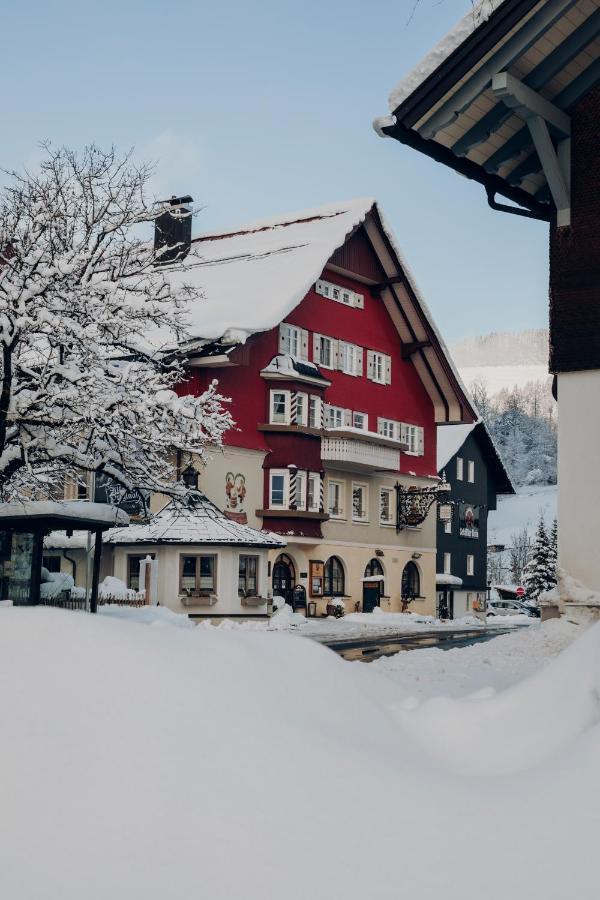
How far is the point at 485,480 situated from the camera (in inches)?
2387

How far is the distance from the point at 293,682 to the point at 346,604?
3837 centimetres

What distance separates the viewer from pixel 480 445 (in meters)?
59.9

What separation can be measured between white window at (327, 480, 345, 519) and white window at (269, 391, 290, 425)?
425 cm

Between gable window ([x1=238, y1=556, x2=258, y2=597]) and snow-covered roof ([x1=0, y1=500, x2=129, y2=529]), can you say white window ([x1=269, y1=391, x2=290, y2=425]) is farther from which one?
snow-covered roof ([x1=0, y1=500, x2=129, y2=529])

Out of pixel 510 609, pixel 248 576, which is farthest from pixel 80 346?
pixel 510 609

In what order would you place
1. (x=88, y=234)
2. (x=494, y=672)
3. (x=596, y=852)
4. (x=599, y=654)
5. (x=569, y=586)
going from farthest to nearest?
(x=88, y=234), (x=569, y=586), (x=494, y=672), (x=599, y=654), (x=596, y=852)

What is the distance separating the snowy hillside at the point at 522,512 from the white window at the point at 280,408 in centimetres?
11267

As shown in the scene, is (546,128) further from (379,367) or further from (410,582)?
(410,582)

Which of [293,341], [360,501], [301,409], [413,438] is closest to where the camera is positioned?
[301,409]

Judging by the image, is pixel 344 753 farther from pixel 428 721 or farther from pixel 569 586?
pixel 569 586

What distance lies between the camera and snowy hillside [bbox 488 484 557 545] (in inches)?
6132

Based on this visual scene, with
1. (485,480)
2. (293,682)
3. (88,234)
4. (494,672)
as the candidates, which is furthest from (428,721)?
(485,480)

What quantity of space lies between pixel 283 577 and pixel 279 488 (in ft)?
11.7

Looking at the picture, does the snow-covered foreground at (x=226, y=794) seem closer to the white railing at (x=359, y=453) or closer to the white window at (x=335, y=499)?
the white railing at (x=359, y=453)
